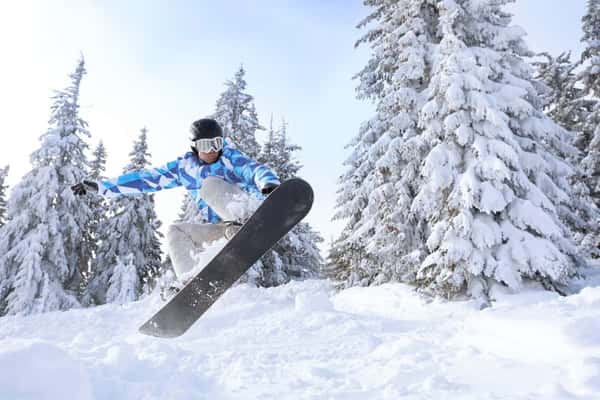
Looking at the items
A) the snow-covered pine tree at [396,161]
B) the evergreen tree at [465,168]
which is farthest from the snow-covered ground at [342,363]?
the snow-covered pine tree at [396,161]

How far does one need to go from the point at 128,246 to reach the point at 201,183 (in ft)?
53.5

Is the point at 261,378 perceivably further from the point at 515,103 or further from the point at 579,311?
the point at 515,103

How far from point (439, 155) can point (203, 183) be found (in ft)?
18.4

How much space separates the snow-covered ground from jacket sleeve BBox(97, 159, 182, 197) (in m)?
1.68

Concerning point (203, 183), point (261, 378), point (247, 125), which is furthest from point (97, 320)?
point (247, 125)

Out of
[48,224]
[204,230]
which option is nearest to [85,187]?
[204,230]

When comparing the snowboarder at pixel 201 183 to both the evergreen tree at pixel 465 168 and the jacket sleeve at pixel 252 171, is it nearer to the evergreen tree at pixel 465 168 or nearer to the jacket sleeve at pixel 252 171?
the jacket sleeve at pixel 252 171

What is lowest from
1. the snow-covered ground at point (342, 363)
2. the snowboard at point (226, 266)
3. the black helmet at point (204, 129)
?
the snow-covered ground at point (342, 363)

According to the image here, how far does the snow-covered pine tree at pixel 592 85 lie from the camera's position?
14.3m

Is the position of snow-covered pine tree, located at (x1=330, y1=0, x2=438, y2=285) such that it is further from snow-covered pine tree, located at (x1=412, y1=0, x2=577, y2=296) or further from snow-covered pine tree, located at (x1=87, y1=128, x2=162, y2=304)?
snow-covered pine tree, located at (x1=87, y1=128, x2=162, y2=304)

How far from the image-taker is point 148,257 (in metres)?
20.6

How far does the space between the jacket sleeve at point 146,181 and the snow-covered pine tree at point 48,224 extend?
1274 centimetres

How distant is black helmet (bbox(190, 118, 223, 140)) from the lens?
461 cm

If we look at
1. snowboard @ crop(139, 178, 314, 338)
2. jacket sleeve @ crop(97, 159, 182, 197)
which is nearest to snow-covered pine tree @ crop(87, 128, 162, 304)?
jacket sleeve @ crop(97, 159, 182, 197)
